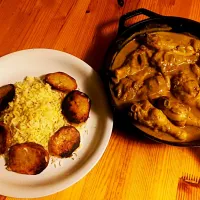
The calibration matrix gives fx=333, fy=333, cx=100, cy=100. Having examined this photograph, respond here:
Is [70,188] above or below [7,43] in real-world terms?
below

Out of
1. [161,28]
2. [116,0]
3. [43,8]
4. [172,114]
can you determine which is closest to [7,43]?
[43,8]

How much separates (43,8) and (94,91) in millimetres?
499

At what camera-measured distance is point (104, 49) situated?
4.61 feet

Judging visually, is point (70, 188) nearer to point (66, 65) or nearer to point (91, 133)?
point (91, 133)

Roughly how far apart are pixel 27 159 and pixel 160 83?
530mm

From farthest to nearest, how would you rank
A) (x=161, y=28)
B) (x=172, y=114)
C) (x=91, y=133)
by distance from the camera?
(x=161, y=28) → (x=91, y=133) → (x=172, y=114)

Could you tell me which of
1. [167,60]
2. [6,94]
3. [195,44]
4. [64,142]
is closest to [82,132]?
[64,142]

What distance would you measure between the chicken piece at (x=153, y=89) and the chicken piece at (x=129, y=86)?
21 millimetres

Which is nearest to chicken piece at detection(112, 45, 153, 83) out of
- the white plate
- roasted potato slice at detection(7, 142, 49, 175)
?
the white plate

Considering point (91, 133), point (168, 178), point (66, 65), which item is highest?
point (66, 65)

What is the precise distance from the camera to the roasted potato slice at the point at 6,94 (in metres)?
1.20

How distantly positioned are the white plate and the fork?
30cm

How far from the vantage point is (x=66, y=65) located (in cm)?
131

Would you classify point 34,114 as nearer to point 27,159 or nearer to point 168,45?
point 27,159
